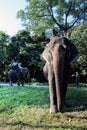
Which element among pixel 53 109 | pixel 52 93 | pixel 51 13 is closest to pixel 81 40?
pixel 51 13

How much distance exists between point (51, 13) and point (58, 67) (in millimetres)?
35266

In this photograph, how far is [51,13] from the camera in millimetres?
43875

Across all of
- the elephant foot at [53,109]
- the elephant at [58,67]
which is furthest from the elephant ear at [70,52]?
the elephant foot at [53,109]

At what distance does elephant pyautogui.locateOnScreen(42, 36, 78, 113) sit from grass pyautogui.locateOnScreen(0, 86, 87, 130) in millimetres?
407

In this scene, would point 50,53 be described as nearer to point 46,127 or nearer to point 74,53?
point 74,53

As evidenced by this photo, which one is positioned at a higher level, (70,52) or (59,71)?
(70,52)

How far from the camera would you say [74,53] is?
9.88m

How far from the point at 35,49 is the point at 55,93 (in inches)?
1483

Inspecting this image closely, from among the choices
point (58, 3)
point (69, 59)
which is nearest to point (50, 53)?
point (69, 59)

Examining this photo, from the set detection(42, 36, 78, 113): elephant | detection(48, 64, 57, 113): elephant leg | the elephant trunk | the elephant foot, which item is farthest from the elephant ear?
the elephant foot

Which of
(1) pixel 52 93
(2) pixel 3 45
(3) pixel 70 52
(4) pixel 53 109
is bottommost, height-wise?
(4) pixel 53 109

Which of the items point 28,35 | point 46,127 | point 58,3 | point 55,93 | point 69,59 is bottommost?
point 46,127

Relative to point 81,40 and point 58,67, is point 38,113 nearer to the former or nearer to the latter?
point 58,67

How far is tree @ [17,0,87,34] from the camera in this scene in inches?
1688
